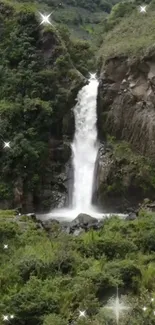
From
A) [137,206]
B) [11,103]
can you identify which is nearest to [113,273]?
[137,206]

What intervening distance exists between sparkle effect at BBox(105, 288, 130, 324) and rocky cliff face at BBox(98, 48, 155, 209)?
15078 millimetres

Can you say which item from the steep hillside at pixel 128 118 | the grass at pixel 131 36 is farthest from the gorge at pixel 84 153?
the grass at pixel 131 36

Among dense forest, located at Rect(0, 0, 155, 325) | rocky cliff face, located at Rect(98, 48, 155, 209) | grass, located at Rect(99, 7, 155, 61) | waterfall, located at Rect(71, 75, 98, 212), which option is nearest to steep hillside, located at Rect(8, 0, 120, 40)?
dense forest, located at Rect(0, 0, 155, 325)

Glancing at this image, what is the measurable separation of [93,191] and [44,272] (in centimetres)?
1440

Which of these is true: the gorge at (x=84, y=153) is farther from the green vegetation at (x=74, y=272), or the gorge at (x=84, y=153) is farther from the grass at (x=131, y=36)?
the green vegetation at (x=74, y=272)

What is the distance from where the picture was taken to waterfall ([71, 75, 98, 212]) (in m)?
27.9

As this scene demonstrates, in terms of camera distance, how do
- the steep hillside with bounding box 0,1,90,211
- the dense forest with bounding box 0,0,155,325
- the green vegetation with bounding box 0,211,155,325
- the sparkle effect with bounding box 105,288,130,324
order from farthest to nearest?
1. the steep hillside with bounding box 0,1,90,211
2. the dense forest with bounding box 0,0,155,325
3. the green vegetation with bounding box 0,211,155,325
4. the sparkle effect with bounding box 105,288,130,324

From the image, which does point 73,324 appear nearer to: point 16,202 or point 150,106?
point 16,202

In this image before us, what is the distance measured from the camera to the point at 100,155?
28.7 meters

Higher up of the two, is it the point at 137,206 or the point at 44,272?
the point at 137,206

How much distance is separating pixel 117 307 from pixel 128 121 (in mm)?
18134

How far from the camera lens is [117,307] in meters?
11.7

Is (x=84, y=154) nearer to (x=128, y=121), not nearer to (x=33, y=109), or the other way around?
(x=128, y=121)

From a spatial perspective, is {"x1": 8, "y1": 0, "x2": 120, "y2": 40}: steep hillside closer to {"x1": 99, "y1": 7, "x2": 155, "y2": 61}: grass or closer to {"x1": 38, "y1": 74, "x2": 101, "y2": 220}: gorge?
{"x1": 99, "y1": 7, "x2": 155, "y2": 61}: grass
